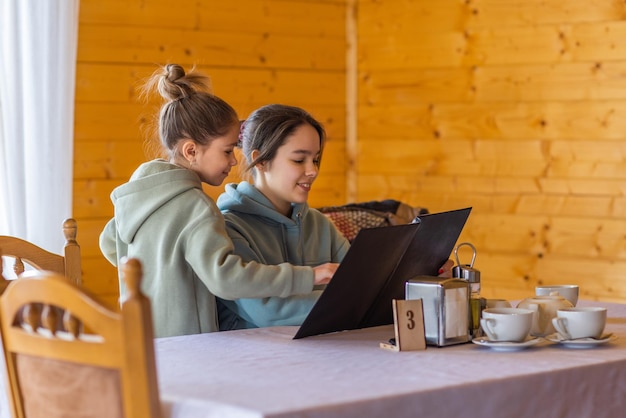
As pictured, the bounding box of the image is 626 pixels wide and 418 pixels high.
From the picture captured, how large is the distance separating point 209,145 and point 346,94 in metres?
2.36

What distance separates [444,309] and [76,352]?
0.70 meters

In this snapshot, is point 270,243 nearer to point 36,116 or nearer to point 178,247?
point 178,247

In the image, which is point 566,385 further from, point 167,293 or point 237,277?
point 167,293

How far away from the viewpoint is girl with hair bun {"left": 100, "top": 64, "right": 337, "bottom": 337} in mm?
1977

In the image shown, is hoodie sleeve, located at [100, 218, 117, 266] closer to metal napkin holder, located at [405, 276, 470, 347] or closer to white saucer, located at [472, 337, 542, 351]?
metal napkin holder, located at [405, 276, 470, 347]

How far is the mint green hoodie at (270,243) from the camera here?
2.12 metres

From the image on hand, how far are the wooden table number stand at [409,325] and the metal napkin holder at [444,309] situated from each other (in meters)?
0.03

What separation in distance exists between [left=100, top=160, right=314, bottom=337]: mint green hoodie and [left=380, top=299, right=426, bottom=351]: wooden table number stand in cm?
28

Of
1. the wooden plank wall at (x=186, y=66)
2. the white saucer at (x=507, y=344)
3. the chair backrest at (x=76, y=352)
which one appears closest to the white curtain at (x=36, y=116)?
the wooden plank wall at (x=186, y=66)

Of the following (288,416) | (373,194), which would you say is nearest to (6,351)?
(288,416)

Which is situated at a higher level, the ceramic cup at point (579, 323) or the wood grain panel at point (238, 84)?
the wood grain panel at point (238, 84)

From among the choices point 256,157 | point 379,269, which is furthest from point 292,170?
point 379,269

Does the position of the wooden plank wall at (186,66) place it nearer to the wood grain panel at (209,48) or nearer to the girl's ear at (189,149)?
the wood grain panel at (209,48)

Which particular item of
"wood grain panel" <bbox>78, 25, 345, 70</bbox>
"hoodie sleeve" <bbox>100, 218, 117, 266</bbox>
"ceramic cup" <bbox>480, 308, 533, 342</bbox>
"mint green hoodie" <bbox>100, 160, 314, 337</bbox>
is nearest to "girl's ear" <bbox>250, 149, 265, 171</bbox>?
"mint green hoodie" <bbox>100, 160, 314, 337</bbox>
